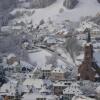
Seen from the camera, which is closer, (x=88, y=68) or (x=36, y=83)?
(x=36, y=83)

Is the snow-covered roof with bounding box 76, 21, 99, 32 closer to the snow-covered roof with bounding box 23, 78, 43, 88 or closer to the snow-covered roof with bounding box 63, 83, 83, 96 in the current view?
the snow-covered roof with bounding box 23, 78, 43, 88

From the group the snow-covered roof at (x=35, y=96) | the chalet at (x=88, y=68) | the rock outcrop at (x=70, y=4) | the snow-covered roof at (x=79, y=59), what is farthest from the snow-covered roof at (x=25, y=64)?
the rock outcrop at (x=70, y=4)

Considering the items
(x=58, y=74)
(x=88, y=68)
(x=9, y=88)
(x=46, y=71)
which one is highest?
(x=88, y=68)

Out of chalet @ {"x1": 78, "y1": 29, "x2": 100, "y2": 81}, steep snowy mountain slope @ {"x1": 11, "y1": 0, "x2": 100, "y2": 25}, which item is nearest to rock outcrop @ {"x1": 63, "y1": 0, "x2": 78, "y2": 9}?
steep snowy mountain slope @ {"x1": 11, "y1": 0, "x2": 100, "y2": 25}

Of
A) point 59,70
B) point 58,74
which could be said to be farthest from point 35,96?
point 59,70

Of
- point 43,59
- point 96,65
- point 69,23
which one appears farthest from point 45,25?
point 96,65

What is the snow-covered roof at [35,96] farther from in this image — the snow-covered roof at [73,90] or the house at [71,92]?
the snow-covered roof at [73,90]

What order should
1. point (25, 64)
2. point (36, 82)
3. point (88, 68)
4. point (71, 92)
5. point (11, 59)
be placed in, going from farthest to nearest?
point (11, 59) → point (25, 64) → point (88, 68) → point (36, 82) → point (71, 92)

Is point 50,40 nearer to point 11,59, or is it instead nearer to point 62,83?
point 11,59
